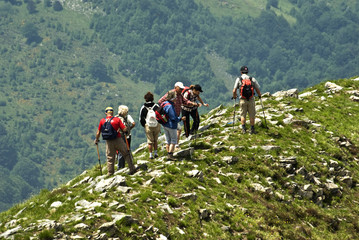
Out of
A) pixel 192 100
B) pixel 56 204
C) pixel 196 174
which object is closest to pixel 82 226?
pixel 56 204

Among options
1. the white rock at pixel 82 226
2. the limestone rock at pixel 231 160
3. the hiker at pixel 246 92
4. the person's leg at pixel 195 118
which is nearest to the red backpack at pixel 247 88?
the hiker at pixel 246 92

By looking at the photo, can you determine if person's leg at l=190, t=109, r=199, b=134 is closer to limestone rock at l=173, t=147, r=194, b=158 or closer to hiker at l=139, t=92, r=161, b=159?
limestone rock at l=173, t=147, r=194, b=158

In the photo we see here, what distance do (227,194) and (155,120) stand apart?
4209mm

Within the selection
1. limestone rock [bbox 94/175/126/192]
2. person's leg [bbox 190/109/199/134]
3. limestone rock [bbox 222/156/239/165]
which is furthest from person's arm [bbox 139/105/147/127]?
limestone rock [bbox 94/175/126/192]

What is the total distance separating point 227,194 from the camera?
17000 millimetres

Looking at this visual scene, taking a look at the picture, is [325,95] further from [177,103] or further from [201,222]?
[201,222]

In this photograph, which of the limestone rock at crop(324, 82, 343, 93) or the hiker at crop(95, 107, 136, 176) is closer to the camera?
the hiker at crop(95, 107, 136, 176)

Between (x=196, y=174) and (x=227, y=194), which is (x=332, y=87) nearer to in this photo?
(x=196, y=174)

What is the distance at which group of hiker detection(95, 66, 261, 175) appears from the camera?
1828cm

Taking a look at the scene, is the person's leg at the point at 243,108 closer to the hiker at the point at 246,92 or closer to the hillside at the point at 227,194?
the hiker at the point at 246,92

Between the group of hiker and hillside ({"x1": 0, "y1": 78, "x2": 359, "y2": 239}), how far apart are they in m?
0.66

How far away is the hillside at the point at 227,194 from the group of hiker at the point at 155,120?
656mm

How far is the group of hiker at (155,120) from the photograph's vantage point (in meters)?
18.3

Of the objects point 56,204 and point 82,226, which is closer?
point 82,226
